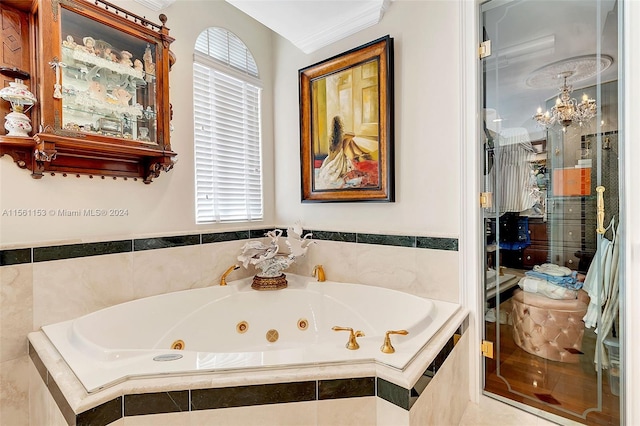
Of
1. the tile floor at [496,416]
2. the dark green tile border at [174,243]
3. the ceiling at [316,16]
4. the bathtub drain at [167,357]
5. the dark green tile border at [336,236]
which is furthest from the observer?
the dark green tile border at [336,236]

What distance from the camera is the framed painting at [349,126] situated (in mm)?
2143

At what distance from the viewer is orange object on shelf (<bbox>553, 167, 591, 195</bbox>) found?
1540mm

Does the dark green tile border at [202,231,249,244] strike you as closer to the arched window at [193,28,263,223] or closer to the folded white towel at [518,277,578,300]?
the arched window at [193,28,263,223]

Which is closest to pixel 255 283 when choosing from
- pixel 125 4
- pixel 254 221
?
pixel 254 221

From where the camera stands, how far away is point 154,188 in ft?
6.77

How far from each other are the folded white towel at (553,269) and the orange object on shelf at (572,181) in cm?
38

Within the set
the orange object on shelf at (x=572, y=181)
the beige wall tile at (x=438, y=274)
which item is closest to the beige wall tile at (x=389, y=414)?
the beige wall tile at (x=438, y=274)

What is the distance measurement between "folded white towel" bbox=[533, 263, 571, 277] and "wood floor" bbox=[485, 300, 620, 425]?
0.26m

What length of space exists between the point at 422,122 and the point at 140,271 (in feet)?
6.65

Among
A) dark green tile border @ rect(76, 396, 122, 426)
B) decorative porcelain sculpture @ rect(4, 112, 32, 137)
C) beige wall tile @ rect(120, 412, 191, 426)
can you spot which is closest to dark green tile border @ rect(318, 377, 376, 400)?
beige wall tile @ rect(120, 412, 191, 426)

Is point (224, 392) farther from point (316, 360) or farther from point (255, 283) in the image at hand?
point (255, 283)

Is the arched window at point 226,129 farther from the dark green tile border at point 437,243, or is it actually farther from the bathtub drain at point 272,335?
the dark green tile border at point 437,243

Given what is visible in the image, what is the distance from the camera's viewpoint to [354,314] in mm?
2146

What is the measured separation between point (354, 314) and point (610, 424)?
137 cm
